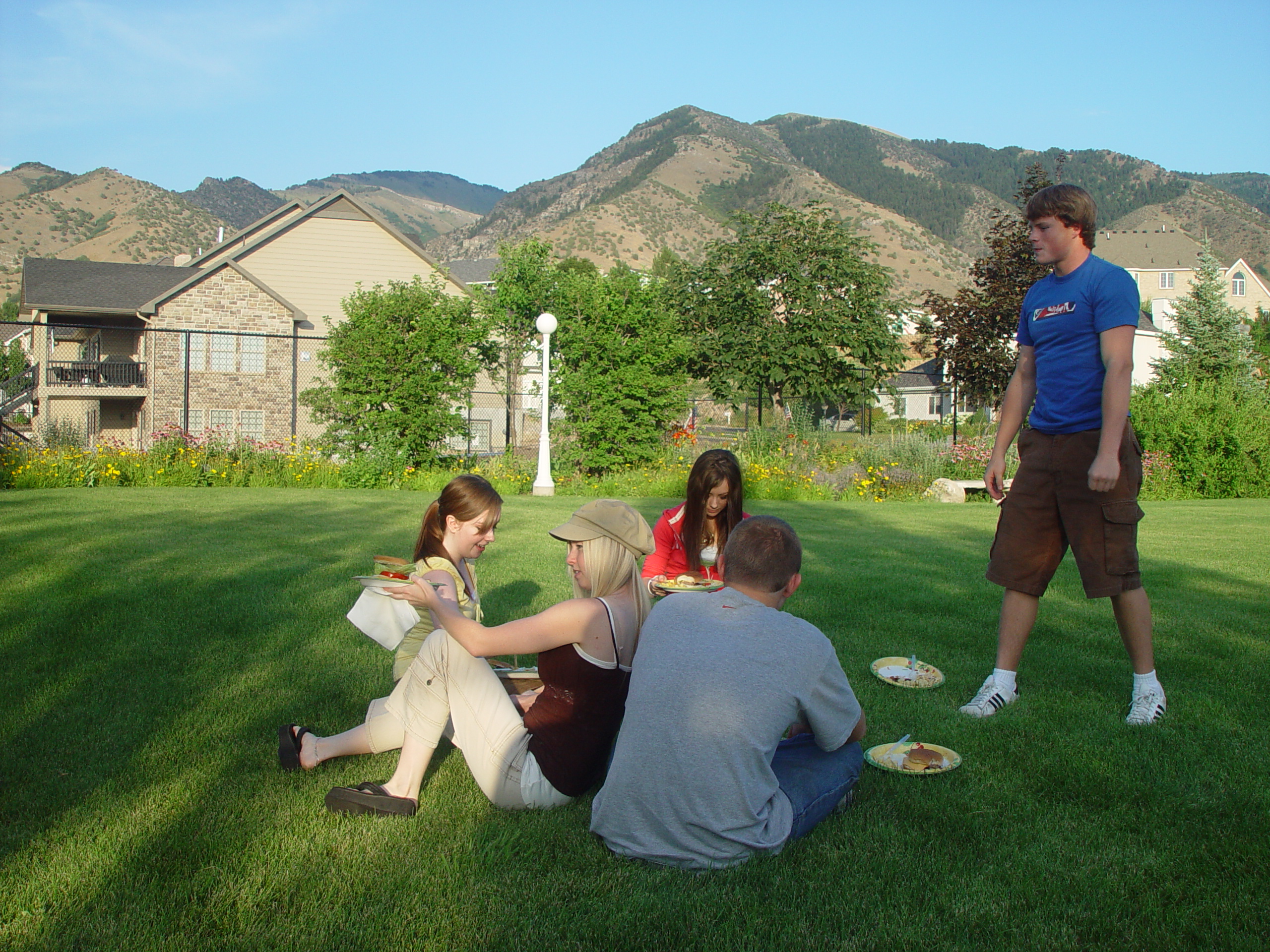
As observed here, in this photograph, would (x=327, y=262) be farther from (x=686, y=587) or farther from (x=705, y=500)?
(x=686, y=587)

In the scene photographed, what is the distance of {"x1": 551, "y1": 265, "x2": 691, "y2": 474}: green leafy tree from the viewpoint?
16.3 m

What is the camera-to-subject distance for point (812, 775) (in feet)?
9.27

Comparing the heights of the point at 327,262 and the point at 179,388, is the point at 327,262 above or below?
above

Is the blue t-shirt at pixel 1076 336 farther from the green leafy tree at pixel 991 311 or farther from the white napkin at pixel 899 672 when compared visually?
the green leafy tree at pixel 991 311

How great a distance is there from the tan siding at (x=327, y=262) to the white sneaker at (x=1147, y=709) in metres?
32.3

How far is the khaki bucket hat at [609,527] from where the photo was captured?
2.91 m

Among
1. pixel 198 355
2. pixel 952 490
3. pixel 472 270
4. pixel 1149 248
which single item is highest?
pixel 1149 248

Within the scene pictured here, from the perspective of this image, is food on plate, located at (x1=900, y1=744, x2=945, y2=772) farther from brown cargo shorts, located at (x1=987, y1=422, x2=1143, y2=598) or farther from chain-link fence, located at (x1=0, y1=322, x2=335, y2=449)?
chain-link fence, located at (x1=0, y1=322, x2=335, y2=449)

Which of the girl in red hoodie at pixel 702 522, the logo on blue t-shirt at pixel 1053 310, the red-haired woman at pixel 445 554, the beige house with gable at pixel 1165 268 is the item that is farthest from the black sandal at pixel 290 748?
the beige house with gable at pixel 1165 268

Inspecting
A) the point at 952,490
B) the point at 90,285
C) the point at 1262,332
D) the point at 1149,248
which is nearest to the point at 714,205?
the point at 1149,248

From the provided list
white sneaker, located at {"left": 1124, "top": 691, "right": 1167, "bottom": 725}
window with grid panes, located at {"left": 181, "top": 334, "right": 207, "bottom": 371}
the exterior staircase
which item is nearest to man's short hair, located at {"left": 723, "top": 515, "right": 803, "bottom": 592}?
white sneaker, located at {"left": 1124, "top": 691, "right": 1167, "bottom": 725}

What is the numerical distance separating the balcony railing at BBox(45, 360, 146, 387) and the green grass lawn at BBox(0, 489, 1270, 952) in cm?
2390

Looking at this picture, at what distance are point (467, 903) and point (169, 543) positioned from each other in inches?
239

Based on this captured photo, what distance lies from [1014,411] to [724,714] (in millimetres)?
2542
